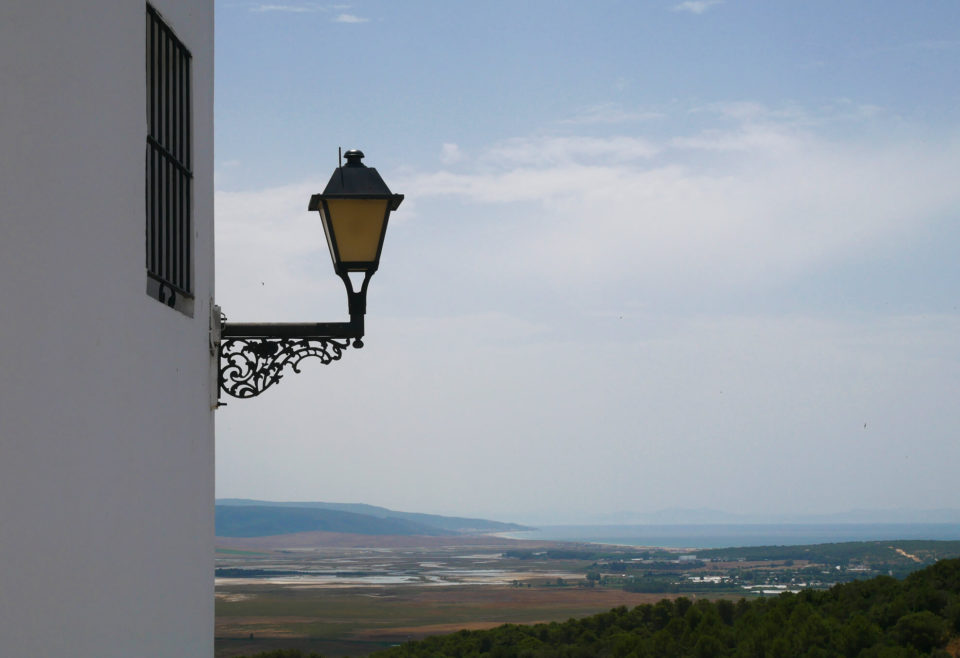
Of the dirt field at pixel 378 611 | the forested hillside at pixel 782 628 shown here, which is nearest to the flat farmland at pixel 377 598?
the dirt field at pixel 378 611

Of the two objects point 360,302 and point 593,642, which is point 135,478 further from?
point 593,642

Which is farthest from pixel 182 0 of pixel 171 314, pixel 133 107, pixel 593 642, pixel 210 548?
pixel 593 642

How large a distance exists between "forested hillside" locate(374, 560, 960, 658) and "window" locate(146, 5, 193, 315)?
6857 mm

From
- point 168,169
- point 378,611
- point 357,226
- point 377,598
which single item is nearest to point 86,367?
point 168,169

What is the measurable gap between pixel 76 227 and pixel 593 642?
43.8ft

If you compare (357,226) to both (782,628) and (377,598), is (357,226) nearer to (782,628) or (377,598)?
(782,628)

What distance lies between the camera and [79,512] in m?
3.08

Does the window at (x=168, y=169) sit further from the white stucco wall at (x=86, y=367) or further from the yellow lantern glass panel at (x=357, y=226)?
the yellow lantern glass panel at (x=357, y=226)

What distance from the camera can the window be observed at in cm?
411

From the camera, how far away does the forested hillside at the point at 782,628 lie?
398 inches

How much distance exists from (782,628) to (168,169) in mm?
8555

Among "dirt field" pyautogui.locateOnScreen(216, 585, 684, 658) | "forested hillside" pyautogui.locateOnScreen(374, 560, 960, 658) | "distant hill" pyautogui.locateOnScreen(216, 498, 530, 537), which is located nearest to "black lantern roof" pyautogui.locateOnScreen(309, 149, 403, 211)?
"forested hillside" pyautogui.locateOnScreen(374, 560, 960, 658)

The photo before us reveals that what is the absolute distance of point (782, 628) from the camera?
36.1ft

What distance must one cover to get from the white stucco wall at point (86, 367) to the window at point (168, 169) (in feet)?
0.44
